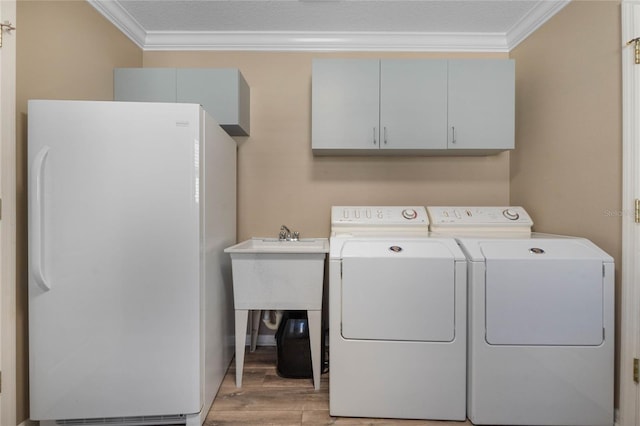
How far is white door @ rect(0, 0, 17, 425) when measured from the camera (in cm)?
145

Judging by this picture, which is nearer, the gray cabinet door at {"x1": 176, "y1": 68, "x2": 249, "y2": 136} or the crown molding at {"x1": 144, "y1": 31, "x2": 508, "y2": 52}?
the gray cabinet door at {"x1": 176, "y1": 68, "x2": 249, "y2": 136}

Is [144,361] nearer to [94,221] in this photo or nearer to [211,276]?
[211,276]

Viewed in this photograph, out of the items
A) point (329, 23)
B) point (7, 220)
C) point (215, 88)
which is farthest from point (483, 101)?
point (7, 220)

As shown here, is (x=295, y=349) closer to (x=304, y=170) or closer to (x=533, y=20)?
(x=304, y=170)

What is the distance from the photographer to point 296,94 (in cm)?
260

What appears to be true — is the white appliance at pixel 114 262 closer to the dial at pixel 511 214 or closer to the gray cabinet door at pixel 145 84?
the gray cabinet door at pixel 145 84

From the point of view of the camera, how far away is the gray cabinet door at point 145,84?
225 centimetres

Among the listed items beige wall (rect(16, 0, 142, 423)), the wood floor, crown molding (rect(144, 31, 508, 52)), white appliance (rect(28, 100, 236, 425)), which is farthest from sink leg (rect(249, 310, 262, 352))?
crown molding (rect(144, 31, 508, 52))

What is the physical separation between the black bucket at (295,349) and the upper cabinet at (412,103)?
1.25 meters

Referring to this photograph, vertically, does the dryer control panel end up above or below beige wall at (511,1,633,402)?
below

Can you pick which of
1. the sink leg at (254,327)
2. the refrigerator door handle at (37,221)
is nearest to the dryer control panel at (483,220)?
the sink leg at (254,327)

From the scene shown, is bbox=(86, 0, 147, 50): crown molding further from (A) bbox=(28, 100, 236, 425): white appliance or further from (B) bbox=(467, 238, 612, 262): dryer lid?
(B) bbox=(467, 238, 612, 262): dryer lid

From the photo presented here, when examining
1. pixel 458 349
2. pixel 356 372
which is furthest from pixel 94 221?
pixel 458 349

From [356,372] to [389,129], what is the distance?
1567mm
